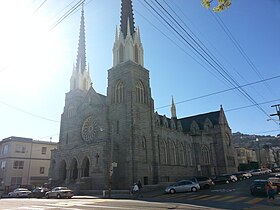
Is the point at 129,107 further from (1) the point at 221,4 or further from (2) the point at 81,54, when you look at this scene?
(1) the point at 221,4

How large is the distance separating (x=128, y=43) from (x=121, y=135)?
17.3m

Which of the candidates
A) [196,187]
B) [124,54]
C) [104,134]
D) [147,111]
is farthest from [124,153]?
[124,54]

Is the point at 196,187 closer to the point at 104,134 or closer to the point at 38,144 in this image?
the point at 104,134

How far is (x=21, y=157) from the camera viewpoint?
5206 cm

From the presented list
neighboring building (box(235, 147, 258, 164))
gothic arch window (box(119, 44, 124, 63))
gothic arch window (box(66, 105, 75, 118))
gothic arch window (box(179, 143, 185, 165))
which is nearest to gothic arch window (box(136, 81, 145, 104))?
gothic arch window (box(119, 44, 124, 63))

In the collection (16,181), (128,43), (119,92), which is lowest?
(16,181)

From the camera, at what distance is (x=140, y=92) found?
138ft

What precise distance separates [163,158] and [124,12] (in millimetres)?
29377

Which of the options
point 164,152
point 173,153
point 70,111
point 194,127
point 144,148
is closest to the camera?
point 144,148

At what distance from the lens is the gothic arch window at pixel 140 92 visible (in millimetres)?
41181

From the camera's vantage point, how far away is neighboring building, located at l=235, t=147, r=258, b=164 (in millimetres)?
101244

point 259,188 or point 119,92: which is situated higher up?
point 119,92

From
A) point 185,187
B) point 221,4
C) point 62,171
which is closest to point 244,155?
point 62,171

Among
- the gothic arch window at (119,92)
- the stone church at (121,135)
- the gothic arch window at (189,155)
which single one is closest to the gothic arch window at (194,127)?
the stone church at (121,135)
